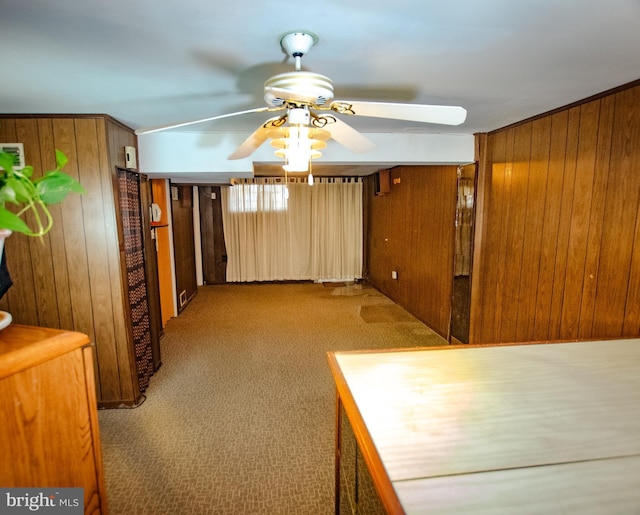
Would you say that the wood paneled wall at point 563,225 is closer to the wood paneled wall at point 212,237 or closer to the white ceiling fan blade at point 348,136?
the white ceiling fan blade at point 348,136

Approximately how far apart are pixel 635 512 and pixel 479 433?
361mm

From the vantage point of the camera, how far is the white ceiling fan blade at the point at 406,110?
1343mm

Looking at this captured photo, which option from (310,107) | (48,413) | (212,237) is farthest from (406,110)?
(212,237)

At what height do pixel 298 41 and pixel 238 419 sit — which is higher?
pixel 298 41

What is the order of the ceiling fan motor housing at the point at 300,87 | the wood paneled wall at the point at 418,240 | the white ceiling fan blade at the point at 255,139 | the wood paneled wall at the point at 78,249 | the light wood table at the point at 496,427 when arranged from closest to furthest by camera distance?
the light wood table at the point at 496,427 → the ceiling fan motor housing at the point at 300,87 → the white ceiling fan blade at the point at 255,139 → the wood paneled wall at the point at 78,249 → the wood paneled wall at the point at 418,240

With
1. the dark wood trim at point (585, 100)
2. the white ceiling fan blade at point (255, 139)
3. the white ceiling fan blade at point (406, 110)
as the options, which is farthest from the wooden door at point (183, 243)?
the dark wood trim at point (585, 100)

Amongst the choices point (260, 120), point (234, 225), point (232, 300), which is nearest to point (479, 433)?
point (260, 120)

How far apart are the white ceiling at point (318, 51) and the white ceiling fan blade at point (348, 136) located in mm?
272

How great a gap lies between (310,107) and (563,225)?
1.97 metres

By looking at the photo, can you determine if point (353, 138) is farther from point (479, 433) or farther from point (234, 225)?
point (234, 225)

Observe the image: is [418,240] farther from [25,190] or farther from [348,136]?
[25,190]

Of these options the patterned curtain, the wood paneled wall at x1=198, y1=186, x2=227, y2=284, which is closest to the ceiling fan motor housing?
the patterned curtain

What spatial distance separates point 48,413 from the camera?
76 centimetres

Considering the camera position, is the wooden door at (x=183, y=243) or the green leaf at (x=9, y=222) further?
the wooden door at (x=183, y=243)
